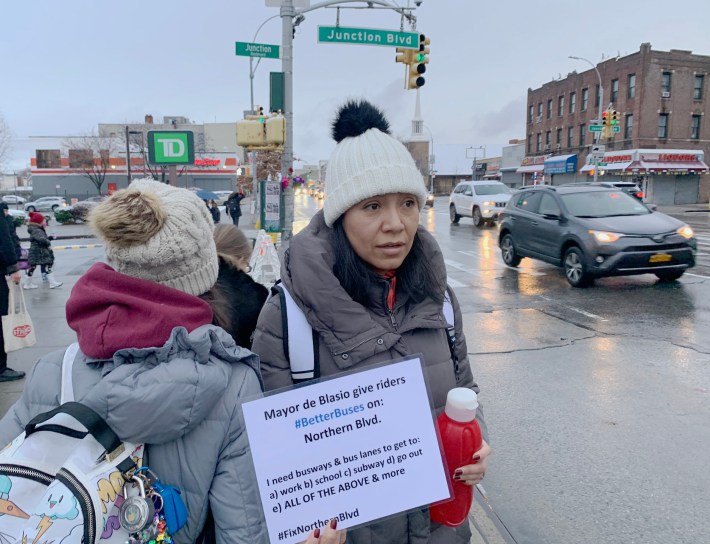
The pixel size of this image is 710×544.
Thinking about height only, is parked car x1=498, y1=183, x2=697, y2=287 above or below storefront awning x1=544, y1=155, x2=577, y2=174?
below

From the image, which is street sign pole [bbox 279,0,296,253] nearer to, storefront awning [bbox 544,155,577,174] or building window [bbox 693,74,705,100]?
building window [bbox 693,74,705,100]

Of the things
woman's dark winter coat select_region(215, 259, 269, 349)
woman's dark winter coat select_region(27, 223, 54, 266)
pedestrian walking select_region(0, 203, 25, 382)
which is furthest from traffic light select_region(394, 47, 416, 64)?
woman's dark winter coat select_region(215, 259, 269, 349)

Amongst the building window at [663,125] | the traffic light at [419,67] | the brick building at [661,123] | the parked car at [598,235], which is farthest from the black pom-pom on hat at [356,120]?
the building window at [663,125]

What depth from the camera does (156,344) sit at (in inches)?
53.1

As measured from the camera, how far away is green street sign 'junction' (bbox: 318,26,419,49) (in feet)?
40.2

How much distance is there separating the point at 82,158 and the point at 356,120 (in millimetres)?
69747

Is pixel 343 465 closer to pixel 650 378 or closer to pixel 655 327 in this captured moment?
pixel 650 378

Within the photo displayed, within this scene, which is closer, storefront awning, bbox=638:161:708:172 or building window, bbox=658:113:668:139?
storefront awning, bbox=638:161:708:172

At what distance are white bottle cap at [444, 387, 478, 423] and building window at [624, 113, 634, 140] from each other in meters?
47.1

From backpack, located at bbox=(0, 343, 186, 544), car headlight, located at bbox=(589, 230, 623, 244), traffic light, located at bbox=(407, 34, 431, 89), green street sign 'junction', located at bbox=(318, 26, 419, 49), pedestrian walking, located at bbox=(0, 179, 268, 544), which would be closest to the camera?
backpack, located at bbox=(0, 343, 186, 544)

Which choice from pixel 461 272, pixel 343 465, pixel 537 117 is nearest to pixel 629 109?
pixel 537 117

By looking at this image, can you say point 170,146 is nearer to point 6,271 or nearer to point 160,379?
point 6,271

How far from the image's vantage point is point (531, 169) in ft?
187

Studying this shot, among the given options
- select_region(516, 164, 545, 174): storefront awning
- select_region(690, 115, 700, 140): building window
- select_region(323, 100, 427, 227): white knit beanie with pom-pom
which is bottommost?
select_region(323, 100, 427, 227): white knit beanie with pom-pom
